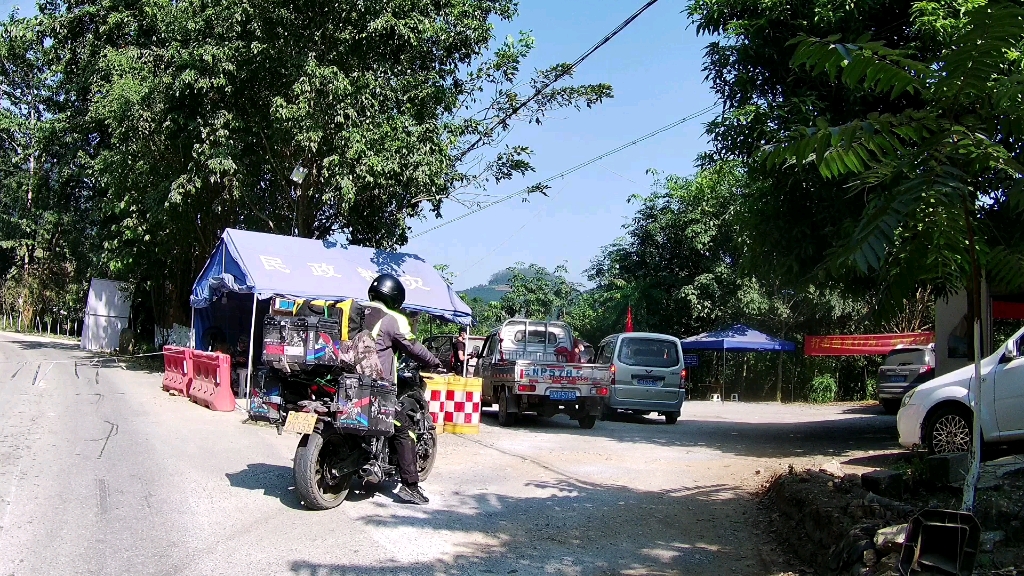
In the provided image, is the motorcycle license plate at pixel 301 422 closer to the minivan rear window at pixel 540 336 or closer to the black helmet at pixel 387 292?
the black helmet at pixel 387 292

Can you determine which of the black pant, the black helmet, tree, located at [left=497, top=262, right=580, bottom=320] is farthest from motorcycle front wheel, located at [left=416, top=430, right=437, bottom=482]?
tree, located at [left=497, top=262, right=580, bottom=320]

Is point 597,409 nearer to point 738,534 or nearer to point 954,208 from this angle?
point 738,534

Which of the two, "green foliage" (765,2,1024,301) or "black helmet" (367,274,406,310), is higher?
"green foliage" (765,2,1024,301)

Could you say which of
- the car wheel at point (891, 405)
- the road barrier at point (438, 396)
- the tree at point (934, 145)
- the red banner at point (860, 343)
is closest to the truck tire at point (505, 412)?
the road barrier at point (438, 396)

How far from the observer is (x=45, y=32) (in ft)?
86.0

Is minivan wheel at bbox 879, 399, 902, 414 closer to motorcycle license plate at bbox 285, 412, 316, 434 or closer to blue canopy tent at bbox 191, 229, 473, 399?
blue canopy tent at bbox 191, 229, 473, 399

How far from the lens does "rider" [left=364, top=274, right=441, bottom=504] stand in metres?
7.00

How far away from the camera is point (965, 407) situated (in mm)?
8688

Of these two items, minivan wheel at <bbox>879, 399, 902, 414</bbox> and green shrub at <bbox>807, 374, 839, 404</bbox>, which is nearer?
minivan wheel at <bbox>879, 399, 902, 414</bbox>

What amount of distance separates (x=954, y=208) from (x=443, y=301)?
13503mm

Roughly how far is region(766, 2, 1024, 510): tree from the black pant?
4.22 meters

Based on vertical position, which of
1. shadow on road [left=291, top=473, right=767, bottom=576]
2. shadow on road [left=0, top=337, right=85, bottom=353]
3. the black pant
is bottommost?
shadow on road [left=291, top=473, right=767, bottom=576]

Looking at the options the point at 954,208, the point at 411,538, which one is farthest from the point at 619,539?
the point at 954,208

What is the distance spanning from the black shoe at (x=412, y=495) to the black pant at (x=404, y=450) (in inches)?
3.3
